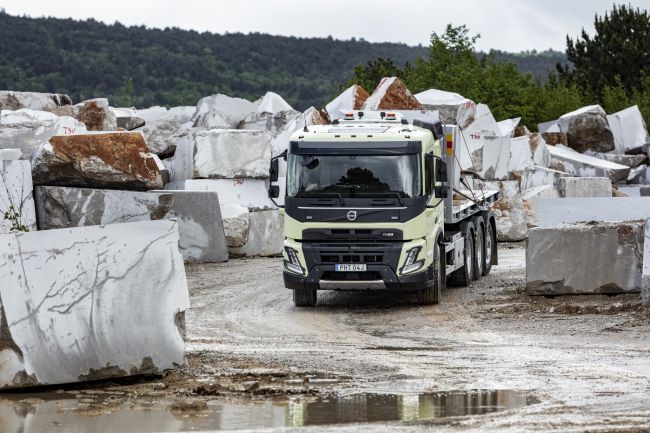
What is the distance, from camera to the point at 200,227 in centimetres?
2711

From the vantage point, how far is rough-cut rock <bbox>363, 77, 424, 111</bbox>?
3228 cm

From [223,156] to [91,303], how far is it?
17.4m

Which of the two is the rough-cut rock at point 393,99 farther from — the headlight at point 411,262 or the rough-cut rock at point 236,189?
the headlight at point 411,262

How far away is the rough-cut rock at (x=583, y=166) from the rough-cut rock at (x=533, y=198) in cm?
496

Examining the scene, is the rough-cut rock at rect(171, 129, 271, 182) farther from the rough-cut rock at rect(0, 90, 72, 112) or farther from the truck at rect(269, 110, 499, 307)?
the truck at rect(269, 110, 499, 307)

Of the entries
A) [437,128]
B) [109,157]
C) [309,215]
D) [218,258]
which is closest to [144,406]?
[309,215]

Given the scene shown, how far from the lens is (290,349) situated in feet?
49.9

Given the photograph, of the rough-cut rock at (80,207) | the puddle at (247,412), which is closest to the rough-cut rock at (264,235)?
the rough-cut rock at (80,207)

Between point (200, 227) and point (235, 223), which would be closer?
point (200, 227)

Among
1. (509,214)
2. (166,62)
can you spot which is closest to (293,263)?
(509,214)

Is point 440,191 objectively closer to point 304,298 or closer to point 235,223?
point 304,298

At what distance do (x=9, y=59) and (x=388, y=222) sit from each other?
87710mm

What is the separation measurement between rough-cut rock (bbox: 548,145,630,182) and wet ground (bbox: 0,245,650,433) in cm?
2074

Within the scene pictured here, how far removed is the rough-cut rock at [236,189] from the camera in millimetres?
28984
